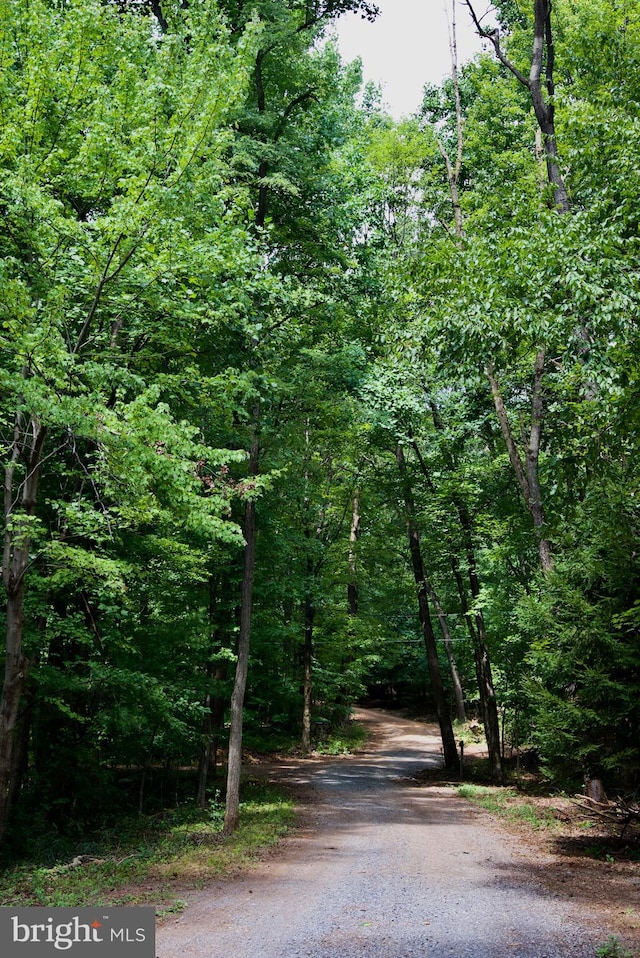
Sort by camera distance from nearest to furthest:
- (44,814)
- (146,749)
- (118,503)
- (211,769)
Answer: (118,503), (44,814), (146,749), (211,769)

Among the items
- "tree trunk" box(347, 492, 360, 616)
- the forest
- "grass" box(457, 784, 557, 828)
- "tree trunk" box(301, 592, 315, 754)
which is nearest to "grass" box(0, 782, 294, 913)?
the forest

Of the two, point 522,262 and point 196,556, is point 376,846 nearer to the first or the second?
point 196,556

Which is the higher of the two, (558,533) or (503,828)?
(558,533)

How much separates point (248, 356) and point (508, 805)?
10153 millimetres

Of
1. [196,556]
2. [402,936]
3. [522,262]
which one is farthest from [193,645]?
[522,262]

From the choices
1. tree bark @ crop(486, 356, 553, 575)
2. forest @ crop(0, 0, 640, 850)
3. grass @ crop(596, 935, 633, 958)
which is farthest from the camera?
tree bark @ crop(486, 356, 553, 575)

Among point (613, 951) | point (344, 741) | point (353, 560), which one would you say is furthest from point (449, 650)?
point (613, 951)

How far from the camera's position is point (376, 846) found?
9930mm

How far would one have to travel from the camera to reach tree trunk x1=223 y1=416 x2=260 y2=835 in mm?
11203

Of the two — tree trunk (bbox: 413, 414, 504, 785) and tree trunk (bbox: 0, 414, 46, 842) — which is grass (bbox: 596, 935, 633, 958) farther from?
tree trunk (bbox: 413, 414, 504, 785)

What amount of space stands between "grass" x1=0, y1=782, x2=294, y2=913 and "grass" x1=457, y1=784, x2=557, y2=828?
4.05 m

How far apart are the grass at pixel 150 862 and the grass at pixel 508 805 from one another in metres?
4.05

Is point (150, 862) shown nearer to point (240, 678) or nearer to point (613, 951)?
point (240, 678)

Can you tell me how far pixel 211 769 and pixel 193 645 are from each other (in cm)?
779
